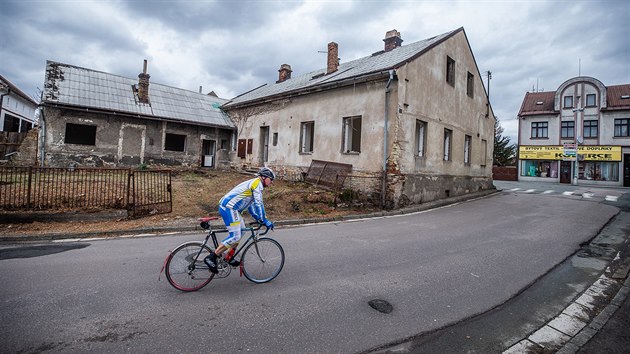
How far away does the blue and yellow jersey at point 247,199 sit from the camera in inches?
169

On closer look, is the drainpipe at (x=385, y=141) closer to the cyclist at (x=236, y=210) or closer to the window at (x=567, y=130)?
the cyclist at (x=236, y=210)

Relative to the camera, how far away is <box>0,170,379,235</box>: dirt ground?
24.7ft

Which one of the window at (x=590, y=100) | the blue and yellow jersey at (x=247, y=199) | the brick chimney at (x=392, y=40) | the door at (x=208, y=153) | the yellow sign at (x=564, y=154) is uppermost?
the window at (x=590, y=100)

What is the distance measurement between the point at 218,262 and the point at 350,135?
10226 mm

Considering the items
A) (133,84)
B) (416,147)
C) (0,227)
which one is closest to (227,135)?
(133,84)

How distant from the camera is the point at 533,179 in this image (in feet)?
109

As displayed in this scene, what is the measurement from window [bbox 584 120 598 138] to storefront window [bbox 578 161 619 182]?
2.72 m

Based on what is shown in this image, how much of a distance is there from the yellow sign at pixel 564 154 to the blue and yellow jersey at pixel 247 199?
37.4m

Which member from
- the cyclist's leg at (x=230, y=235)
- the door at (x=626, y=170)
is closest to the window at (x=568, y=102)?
the door at (x=626, y=170)

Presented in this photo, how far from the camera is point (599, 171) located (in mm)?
30156

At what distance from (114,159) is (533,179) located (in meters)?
38.4

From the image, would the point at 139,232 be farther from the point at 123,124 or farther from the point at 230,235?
the point at 123,124

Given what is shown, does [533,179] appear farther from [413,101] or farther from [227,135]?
[227,135]

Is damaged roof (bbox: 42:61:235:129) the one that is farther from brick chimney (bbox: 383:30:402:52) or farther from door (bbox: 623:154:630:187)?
door (bbox: 623:154:630:187)
